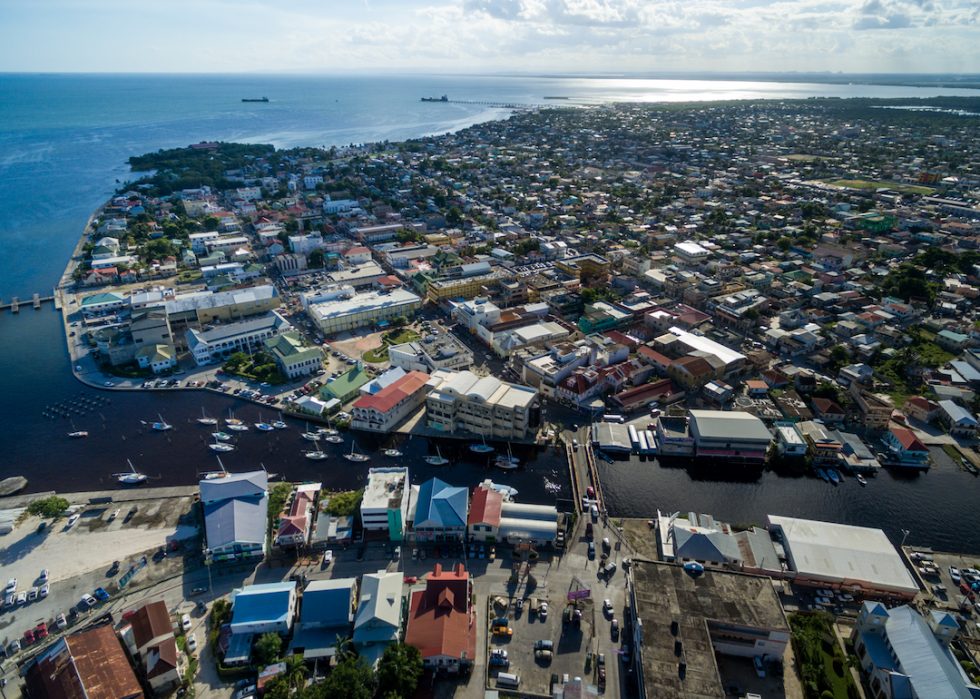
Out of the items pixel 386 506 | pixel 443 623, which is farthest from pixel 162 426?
pixel 443 623

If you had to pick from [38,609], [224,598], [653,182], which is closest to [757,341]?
[224,598]

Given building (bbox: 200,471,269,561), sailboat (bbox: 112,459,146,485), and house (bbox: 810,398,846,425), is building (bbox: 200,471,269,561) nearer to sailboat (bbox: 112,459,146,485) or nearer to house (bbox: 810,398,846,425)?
sailboat (bbox: 112,459,146,485)

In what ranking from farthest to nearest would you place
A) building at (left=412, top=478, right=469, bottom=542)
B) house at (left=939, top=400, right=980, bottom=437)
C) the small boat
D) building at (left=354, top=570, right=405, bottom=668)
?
1. the small boat
2. house at (left=939, top=400, right=980, bottom=437)
3. building at (left=412, top=478, right=469, bottom=542)
4. building at (left=354, top=570, right=405, bottom=668)

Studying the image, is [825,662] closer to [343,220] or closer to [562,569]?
[562,569]

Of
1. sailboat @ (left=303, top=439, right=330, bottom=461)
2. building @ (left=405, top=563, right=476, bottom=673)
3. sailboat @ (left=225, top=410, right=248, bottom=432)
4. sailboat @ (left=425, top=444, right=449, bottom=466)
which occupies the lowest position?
sailboat @ (left=425, top=444, right=449, bottom=466)

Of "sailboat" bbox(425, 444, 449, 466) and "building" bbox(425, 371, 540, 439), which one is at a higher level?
"building" bbox(425, 371, 540, 439)

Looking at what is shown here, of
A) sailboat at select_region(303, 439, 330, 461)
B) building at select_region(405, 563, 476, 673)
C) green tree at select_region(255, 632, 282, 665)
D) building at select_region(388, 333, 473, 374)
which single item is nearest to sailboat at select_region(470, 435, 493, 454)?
building at select_region(388, 333, 473, 374)

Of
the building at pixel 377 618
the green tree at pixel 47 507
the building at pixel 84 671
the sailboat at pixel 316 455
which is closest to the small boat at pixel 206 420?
the sailboat at pixel 316 455

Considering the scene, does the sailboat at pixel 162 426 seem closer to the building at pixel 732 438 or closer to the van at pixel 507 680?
the van at pixel 507 680
